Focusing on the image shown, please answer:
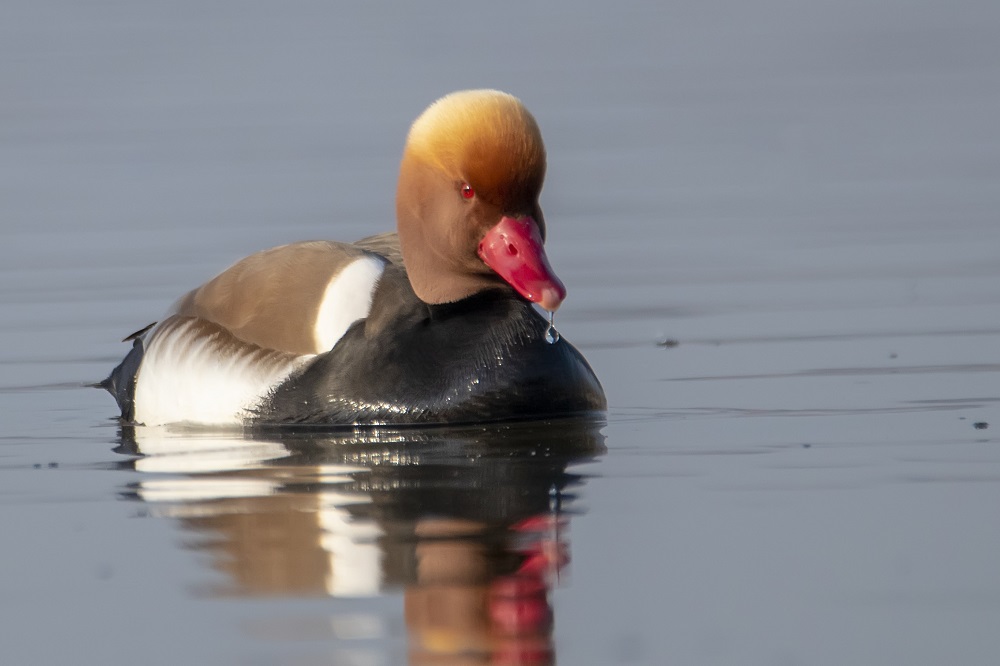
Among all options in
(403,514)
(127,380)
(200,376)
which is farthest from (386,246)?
(403,514)

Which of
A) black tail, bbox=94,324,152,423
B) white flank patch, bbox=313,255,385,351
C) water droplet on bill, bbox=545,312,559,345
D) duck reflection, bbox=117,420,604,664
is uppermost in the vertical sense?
white flank patch, bbox=313,255,385,351

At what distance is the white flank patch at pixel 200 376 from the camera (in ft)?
20.8

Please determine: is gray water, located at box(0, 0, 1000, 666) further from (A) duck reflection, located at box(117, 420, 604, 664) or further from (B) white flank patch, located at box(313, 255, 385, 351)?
(B) white flank patch, located at box(313, 255, 385, 351)

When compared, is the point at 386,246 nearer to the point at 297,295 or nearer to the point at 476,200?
the point at 297,295

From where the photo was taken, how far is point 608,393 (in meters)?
6.79

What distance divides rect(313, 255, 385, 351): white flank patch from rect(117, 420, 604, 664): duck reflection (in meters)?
0.33

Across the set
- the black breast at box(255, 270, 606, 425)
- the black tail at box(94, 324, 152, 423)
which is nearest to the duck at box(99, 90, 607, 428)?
the black breast at box(255, 270, 606, 425)

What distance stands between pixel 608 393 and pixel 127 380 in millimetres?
1776

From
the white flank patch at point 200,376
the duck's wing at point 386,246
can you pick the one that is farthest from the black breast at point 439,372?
the duck's wing at point 386,246

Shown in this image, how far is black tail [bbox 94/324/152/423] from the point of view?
273 inches

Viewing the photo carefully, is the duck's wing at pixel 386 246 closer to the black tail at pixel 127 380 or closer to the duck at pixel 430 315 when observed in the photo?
the duck at pixel 430 315

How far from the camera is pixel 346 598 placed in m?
4.11

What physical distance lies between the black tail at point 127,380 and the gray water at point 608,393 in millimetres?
118

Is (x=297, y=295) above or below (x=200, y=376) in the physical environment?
above
